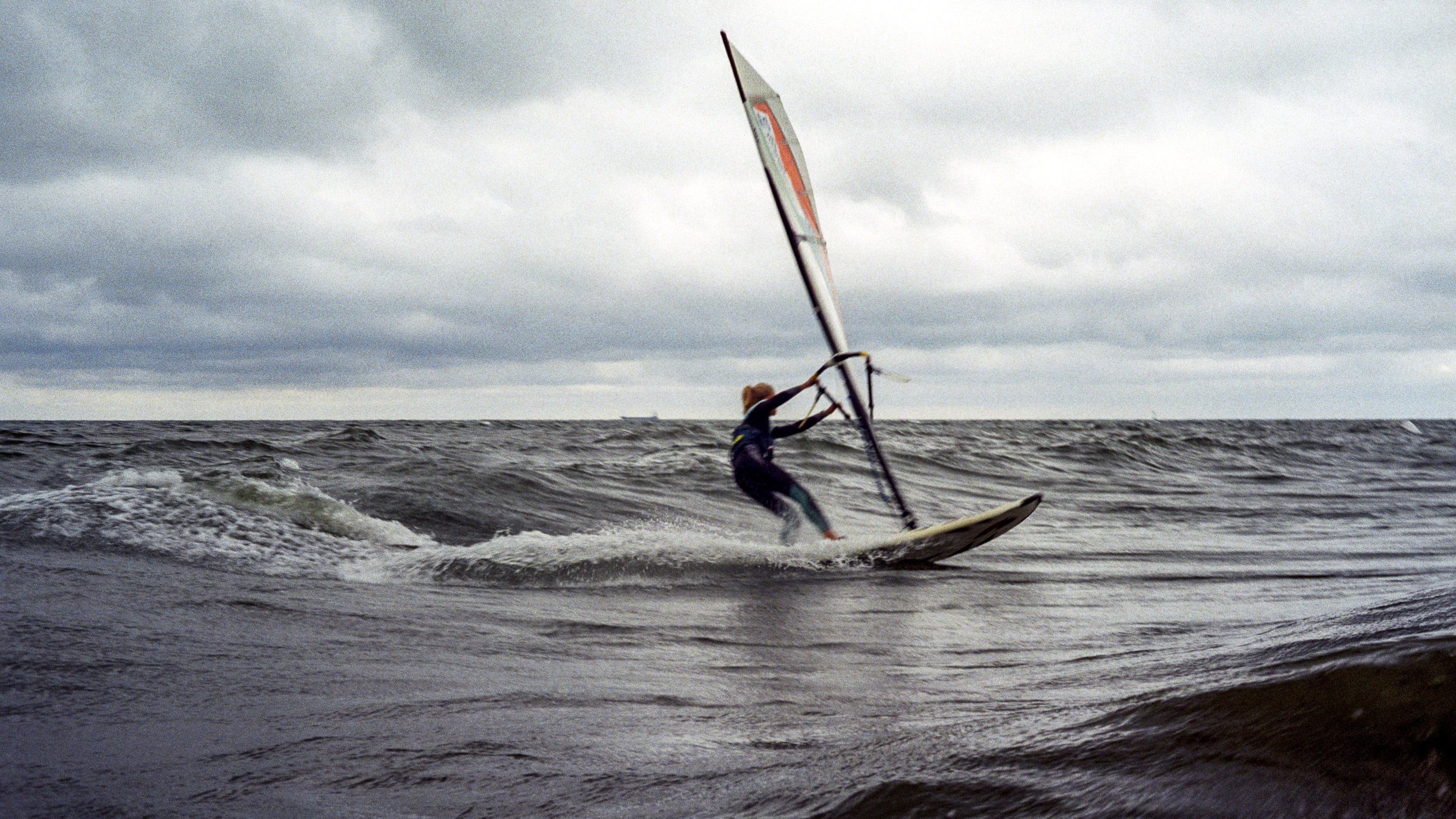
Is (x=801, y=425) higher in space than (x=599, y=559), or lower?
higher

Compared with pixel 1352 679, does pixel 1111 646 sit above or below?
below

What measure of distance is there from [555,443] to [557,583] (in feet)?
79.9

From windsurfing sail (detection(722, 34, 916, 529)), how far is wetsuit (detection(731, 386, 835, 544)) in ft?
2.04

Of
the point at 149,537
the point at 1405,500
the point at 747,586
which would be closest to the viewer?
the point at 747,586

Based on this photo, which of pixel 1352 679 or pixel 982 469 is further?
pixel 982 469

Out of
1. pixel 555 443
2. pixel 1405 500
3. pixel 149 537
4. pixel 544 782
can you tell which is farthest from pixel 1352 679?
pixel 555 443

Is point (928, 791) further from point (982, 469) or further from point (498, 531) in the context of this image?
point (982, 469)

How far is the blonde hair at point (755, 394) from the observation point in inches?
400

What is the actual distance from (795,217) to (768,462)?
105 inches

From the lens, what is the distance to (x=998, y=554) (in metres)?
10.1

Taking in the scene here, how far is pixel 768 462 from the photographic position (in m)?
10.0

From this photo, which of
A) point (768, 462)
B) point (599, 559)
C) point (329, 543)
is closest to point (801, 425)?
point (768, 462)

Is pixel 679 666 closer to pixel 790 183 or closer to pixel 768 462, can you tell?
pixel 768 462

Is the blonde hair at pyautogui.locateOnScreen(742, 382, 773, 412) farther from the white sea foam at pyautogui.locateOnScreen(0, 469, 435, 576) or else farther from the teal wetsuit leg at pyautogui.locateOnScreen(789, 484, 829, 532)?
the white sea foam at pyautogui.locateOnScreen(0, 469, 435, 576)
